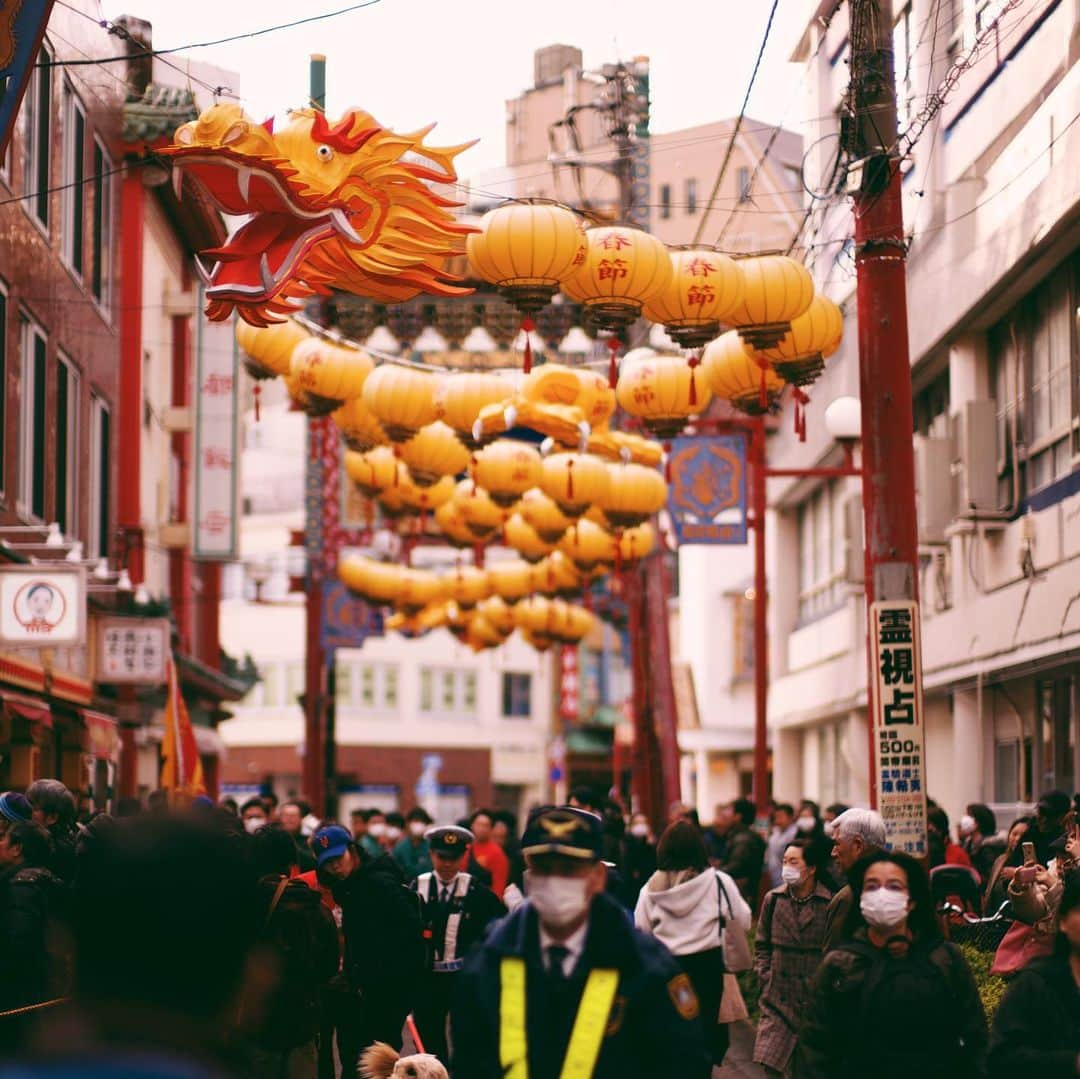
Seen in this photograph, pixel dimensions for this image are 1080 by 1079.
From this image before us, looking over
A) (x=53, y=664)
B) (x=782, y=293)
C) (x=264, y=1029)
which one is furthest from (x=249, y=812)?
(x=264, y=1029)

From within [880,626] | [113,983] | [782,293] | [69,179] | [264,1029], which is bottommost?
[264,1029]

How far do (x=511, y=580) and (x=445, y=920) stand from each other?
20421mm

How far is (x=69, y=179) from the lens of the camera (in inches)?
1073

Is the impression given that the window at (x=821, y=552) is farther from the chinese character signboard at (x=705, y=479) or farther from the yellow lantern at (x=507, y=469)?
the yellow lantern at (x=507, y=469)

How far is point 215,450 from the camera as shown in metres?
35.2

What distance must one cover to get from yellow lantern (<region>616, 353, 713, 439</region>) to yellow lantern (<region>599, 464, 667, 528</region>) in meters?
3.25

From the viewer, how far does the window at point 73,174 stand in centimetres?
2681

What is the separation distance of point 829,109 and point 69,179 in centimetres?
1040

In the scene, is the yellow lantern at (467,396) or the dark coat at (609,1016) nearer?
the dark coat at (609,1016)

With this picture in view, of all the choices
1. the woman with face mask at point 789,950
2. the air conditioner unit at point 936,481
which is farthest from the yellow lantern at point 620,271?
the air conditioner unit at point 936,481

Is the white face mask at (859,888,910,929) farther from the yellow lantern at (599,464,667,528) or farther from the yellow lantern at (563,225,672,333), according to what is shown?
the yellow lantern at (599,464,667,528)

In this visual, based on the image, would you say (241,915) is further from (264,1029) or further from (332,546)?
(332,546)

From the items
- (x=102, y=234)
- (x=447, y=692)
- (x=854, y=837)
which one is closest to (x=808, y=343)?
(x=854, y=837)

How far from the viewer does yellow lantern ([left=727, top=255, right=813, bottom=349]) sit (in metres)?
16.0
